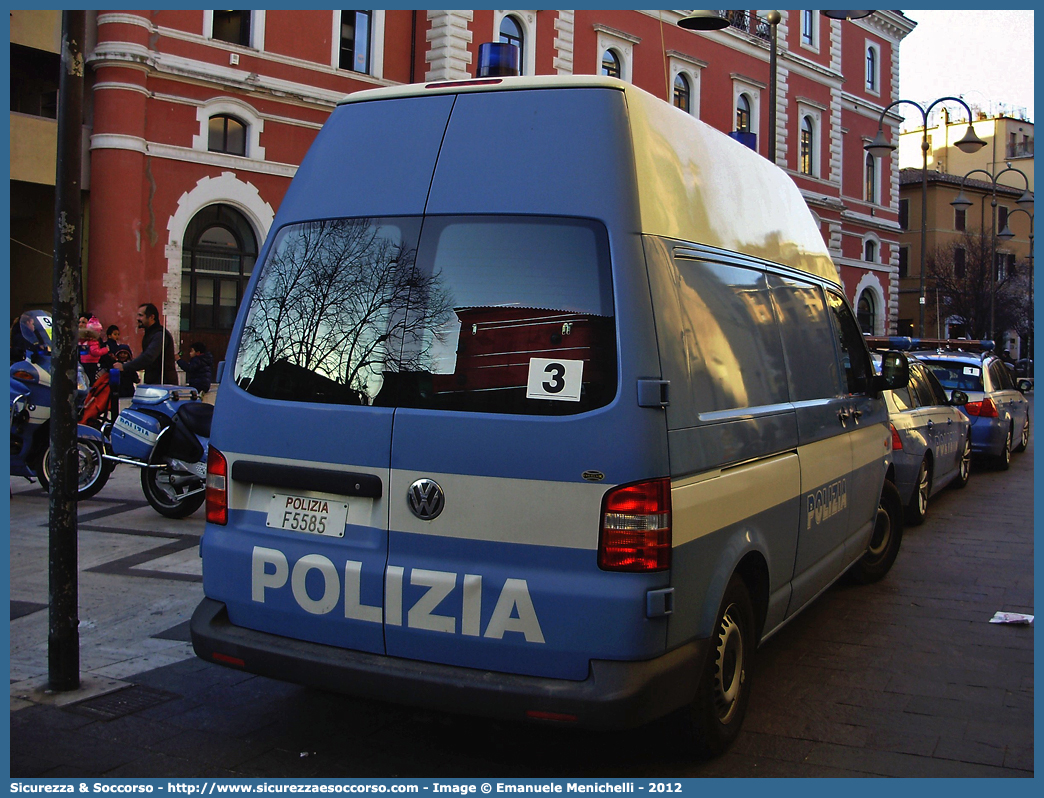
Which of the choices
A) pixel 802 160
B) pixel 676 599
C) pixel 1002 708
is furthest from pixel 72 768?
pixel 802 160

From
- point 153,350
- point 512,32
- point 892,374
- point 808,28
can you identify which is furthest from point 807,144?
point 892,374

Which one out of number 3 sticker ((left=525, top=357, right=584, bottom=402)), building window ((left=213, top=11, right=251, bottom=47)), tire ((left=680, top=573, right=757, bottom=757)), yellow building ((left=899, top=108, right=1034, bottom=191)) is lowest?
tire ((left=680, top=573, right=757, bottom=757))

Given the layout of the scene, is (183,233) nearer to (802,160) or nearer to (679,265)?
(679,265)

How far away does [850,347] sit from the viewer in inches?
245

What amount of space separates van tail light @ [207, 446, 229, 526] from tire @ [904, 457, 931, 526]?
7489 millimetres

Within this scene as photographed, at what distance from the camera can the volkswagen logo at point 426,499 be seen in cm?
357

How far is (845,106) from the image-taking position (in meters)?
44.7

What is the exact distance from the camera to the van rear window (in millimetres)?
3529

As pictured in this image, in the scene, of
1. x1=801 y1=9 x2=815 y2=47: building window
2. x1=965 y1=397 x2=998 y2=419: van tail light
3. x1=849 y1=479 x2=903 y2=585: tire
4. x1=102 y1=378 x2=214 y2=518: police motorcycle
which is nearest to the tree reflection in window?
x1=849 y1=479 x2=903 y2=585: tire

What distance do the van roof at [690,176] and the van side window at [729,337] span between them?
0.47ft

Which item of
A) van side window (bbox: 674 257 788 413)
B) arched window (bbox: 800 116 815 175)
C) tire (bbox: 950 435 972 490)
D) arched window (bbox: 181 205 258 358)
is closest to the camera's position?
van side window (bbox: 674 257 788 413)

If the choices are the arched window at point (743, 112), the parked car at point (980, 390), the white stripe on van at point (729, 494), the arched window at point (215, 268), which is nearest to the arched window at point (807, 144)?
the arched window at point (743, 112)

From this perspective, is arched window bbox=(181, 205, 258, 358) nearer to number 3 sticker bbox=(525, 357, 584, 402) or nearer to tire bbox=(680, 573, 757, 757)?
tire bbox=(680, 573, 757, 757)

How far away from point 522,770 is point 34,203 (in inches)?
964
